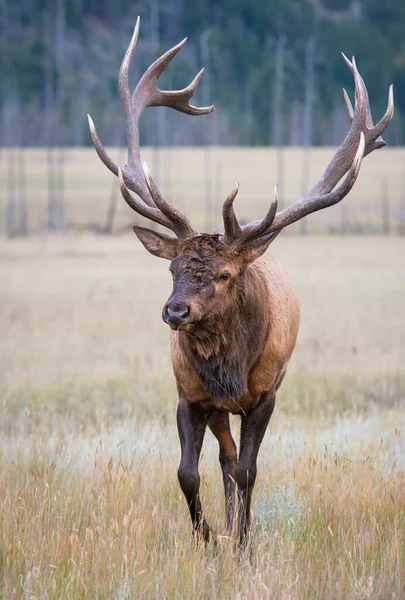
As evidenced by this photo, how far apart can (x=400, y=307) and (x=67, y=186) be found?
4552 cm

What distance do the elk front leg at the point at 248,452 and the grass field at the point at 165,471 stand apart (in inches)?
5.2

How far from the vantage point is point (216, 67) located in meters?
98.8

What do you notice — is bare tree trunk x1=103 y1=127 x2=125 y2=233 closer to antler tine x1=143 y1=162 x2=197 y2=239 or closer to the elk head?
the elk head

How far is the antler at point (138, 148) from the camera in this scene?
6519 millimetres

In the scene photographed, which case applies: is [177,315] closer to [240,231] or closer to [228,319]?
[228,319]

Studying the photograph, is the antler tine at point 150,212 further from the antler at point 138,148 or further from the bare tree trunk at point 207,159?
the bare tree trunk at point 207,159

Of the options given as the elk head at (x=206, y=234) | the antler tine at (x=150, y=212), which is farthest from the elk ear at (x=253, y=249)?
the antler tine at (x=150, y=212)

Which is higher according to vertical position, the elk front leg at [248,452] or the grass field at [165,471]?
the elk front leg at [248,452]

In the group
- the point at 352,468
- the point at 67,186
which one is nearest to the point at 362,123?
the point at 352,468

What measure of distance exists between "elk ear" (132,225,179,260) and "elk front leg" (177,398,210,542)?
0.94m

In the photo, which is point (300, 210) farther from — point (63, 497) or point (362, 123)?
point (63, 497)

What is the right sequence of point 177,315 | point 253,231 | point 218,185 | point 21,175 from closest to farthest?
point 177,315, point 253,231, point 21,175, point 218,185

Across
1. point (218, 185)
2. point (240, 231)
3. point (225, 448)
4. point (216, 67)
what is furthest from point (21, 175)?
point (240, 231)

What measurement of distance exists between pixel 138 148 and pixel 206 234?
1.25 meters
